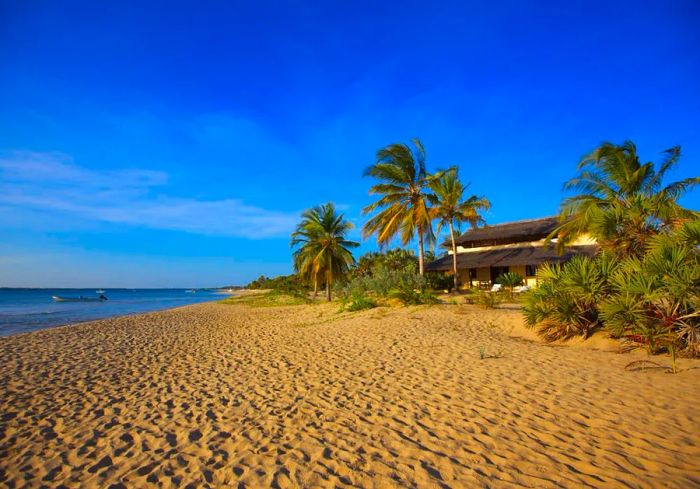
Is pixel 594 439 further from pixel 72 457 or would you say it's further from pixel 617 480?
pixel 72 457

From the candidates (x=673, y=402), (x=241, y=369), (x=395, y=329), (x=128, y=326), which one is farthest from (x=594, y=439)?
(x=128, y=326)

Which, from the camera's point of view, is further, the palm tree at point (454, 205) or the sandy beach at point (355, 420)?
the palm tree at point (454, 205)

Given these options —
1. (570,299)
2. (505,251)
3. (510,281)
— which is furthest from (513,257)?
(570,299)

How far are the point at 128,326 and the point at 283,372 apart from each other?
1168cm

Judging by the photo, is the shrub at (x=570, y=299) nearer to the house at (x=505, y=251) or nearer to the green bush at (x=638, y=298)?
the green bush at (x=638, y=298)

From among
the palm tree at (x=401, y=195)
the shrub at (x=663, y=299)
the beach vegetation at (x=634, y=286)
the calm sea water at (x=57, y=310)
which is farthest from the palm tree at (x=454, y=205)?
the calm sea water at (x=57, y=310)

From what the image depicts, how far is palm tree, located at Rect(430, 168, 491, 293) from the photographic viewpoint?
20.8m

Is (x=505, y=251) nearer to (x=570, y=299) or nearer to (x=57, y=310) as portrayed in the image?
(x=570, y=299)

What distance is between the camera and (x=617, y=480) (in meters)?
2.93

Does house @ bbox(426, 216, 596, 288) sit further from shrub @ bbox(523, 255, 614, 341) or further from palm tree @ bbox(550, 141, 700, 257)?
shrub @ bbox(523, 255, 614, 341)

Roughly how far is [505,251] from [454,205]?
235 inches

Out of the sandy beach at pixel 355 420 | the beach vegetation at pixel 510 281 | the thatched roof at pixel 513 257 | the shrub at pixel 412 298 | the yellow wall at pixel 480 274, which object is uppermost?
the thatched roof at pixel 513 257

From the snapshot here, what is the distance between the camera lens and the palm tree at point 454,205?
68.4 feet

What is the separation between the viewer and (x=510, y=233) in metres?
26.1
